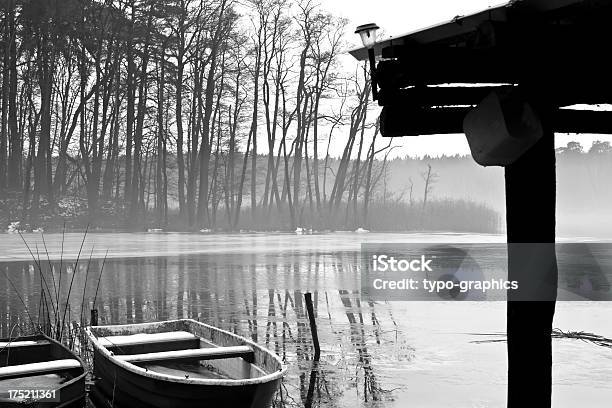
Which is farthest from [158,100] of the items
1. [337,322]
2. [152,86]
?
[337,322]

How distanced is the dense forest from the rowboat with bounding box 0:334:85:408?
3538 centimetres

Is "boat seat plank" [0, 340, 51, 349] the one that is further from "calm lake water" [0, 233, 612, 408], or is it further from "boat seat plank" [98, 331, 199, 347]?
"calm lake water" [0, 233, 612, 408]

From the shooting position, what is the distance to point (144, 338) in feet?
30.5

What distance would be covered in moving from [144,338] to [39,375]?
1.76m

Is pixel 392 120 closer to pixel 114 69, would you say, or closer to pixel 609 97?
pixel 609 97

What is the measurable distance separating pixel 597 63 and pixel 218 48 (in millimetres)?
51264

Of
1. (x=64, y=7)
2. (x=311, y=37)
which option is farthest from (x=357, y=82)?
(x=64, y=7)

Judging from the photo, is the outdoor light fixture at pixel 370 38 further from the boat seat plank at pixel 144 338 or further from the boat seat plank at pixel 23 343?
the boat seat plank at pixel 23 343

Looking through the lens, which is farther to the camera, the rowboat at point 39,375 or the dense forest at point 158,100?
the dense forest at point 158,100

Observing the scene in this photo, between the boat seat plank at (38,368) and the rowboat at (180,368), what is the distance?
0.37 metres

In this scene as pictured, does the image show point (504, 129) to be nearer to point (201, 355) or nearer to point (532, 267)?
point (532, 267)

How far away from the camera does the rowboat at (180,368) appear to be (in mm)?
6660

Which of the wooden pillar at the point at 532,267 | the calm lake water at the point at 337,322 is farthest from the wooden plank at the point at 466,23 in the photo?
the calm lake water at the point at 337,322

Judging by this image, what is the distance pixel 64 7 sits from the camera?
47.1 meters
